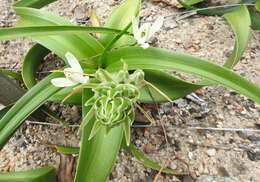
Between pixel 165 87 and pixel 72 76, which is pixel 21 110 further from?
pixel 165 87

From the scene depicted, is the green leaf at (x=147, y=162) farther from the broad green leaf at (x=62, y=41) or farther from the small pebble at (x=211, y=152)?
the broad green leaf at (x=62, y=41)

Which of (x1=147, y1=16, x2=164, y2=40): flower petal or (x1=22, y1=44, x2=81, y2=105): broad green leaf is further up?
(x1=147, y1=16, x2=164, y2=40): flower petal

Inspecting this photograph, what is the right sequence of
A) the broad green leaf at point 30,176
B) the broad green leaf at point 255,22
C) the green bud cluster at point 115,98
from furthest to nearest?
the broad green leaf at point 255,22, the broad green leaf at point 30,176, the green bud cluster at point 115,98

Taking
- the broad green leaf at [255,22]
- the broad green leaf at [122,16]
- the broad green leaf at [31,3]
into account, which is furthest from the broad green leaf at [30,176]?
the broad green leaf at [255,22]

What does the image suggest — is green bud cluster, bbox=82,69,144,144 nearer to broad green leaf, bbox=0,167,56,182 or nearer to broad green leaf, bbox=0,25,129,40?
broad green leaf, bbox=0,25,129,40

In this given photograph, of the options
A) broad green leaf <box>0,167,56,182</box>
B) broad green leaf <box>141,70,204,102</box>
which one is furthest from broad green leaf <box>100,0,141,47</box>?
broad green leaf <box>0,167,56,182</box>

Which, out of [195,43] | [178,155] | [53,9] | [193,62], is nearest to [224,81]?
[193,62]

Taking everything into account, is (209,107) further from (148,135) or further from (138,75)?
(138,75)
